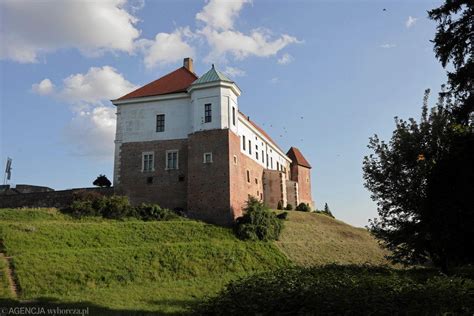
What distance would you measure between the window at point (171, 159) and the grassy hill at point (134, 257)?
240 inches

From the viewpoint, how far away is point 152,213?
1110 inches

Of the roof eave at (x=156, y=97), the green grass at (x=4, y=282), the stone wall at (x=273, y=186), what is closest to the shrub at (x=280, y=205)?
the stone wall at (x=273, y=186)

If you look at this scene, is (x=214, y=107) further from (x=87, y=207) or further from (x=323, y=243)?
(x=323, y=243)

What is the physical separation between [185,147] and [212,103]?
3959 mm

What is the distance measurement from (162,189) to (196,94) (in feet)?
24.8

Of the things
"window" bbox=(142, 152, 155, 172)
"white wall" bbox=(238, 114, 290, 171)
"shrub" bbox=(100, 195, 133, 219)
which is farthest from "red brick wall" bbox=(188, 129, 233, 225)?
"shrub" bbox=(100, 195, 133, 219)

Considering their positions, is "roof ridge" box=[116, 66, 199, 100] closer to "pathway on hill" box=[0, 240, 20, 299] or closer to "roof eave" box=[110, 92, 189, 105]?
"roof eave" box=[110, 92, 189, 105]

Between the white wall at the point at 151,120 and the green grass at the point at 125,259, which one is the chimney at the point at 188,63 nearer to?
the white wall at the point at 151,120

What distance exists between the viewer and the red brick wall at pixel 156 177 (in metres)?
32.0

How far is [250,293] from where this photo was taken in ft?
34.1

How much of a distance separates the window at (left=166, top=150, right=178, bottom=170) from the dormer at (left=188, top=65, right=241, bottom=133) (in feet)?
7.86

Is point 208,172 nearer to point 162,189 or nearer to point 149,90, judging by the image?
point 162,189

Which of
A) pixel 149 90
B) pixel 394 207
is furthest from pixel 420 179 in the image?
pixel 149 90

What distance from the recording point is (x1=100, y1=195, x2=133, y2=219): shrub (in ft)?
89.4
